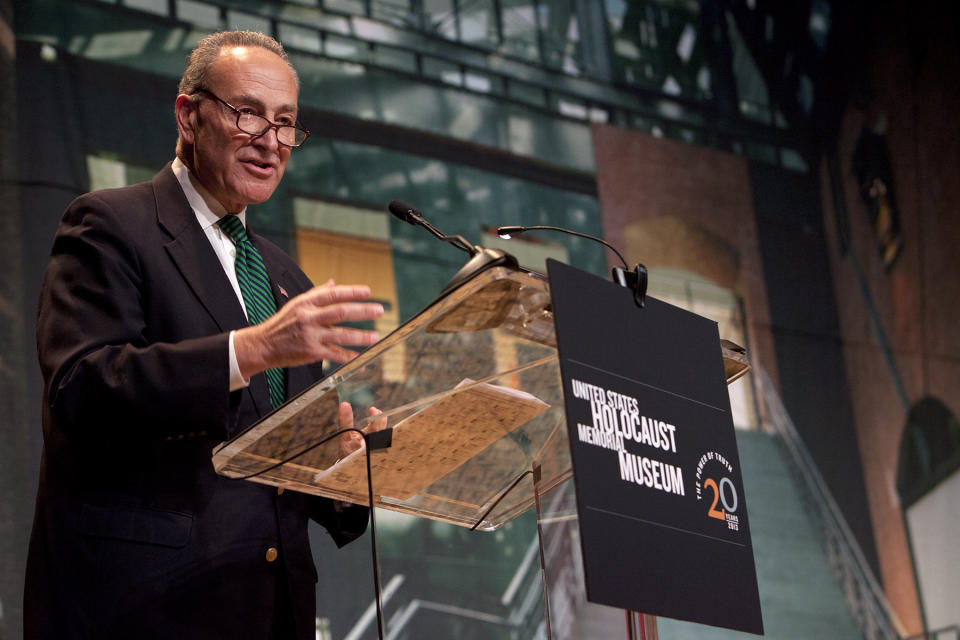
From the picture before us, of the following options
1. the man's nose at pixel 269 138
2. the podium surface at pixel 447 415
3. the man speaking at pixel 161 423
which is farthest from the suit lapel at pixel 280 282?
the podium surface at pixel 447 415

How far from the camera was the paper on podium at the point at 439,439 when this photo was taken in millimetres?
1418

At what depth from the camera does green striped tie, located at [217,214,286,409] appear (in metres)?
1.70

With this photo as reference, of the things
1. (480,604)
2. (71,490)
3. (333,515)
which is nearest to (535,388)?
(333,515)

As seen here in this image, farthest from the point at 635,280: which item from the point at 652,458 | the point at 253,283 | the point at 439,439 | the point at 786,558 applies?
the point at 786,558

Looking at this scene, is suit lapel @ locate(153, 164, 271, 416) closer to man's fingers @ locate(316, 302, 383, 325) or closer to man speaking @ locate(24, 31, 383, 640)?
man speaking @ locate(24, 31, 383, 640)

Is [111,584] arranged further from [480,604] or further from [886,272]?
[886,272]

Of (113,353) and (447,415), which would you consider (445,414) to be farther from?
(113,353)

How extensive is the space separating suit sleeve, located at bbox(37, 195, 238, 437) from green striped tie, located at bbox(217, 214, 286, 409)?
7.9 inches

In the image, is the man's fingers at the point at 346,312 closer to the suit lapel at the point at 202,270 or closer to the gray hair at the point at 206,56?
the suit lapel at the point at 202,270

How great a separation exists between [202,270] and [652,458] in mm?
788

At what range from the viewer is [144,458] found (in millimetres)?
1509

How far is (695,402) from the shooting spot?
1474 millimetres

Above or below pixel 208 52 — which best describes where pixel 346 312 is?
below

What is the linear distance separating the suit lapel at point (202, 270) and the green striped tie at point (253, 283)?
44mm
